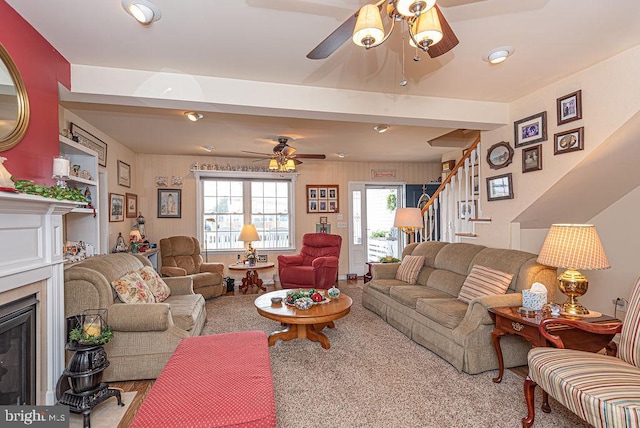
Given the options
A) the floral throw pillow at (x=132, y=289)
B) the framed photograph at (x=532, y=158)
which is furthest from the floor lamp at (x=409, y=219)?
the floral throw pillow at (x=132, y=289)

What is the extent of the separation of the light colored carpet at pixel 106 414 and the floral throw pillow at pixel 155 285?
1.02m

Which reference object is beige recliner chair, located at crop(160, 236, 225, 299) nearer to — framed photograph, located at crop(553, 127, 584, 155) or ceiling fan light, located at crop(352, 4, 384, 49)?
ceiling fan light, located at crop(352, 4, 384, 49)

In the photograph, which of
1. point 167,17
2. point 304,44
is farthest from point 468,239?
point 167,17

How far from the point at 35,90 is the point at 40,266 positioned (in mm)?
1111

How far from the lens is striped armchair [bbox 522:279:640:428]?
4.81 feet

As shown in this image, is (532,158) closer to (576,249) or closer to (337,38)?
(576,249)

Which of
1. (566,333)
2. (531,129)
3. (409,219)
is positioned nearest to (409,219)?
(409,219)

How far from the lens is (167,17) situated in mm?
1976

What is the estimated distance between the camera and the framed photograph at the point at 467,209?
13.7 ft

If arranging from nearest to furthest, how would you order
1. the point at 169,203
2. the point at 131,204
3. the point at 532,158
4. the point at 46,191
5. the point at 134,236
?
the point at 46,191 → the point at 532,158 → the point at 134,236 → the point at 131,204 → the point at 169,203

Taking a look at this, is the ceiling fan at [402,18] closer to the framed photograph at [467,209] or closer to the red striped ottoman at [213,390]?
the red striped ottoman at [213,390]

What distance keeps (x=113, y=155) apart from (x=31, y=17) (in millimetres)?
3024

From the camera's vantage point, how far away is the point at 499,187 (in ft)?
12.1

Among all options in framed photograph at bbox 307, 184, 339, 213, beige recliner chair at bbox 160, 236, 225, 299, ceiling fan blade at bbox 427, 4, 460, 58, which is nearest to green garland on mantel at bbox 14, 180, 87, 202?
ceiling fan blade at bbox 427, 4, 460, 58
